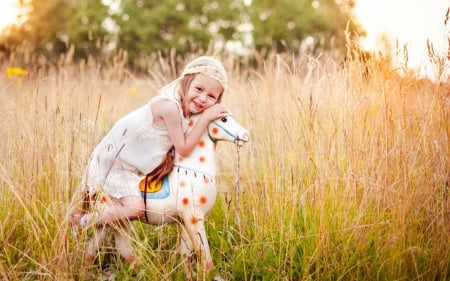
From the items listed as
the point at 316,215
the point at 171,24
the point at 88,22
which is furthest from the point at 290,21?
the point at 316,215

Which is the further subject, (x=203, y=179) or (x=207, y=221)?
(x=207, y=221)

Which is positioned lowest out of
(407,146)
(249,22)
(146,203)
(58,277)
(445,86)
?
(58,277)

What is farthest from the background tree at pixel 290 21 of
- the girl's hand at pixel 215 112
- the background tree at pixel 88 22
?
the girl's hand at pixel 215 112

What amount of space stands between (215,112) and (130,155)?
45 cm

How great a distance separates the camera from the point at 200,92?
2.26 meters

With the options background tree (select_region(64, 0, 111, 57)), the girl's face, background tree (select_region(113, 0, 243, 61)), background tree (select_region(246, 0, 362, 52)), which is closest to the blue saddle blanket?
the girl's face

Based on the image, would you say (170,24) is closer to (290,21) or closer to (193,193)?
(290,21)

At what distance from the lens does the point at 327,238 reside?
2.17m

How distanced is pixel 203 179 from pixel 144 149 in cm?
33

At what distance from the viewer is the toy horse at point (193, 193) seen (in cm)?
212

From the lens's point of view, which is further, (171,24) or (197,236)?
(171,24)

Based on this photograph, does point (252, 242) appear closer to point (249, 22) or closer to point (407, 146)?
point (407, 146)

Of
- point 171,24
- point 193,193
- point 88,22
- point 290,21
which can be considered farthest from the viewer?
point 290,21

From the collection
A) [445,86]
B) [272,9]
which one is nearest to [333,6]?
[272,9]
